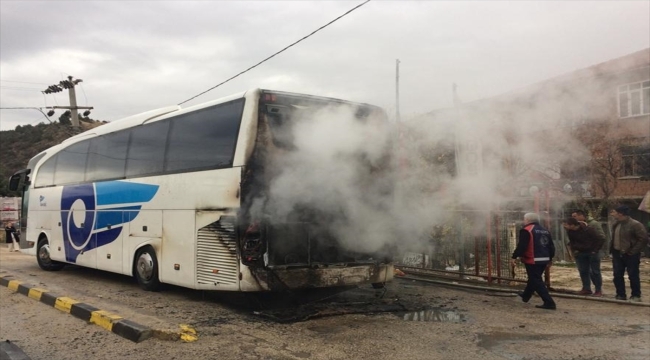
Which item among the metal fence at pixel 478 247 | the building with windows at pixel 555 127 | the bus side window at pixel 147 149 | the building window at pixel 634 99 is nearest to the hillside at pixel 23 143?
the bus side window at pixel 147 149

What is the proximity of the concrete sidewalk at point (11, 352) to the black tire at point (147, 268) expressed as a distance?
2.89 meters

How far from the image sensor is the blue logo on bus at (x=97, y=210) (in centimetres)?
848

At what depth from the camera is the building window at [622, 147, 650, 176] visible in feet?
31.9

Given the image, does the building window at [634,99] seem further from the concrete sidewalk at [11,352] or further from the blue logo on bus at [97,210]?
the concrete sidewalk at [11,352]

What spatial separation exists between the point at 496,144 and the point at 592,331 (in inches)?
128

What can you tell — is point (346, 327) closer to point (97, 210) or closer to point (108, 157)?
point (108, 157)

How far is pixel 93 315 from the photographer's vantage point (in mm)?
6043

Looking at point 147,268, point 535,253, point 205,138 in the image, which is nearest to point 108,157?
point 147,268

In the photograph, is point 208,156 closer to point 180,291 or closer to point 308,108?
point 308,108

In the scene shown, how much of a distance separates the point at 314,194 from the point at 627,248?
5.27m

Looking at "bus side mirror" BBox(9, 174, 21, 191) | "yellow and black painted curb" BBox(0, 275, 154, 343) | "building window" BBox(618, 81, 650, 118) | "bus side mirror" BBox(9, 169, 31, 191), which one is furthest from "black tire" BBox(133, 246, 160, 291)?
"building window" BBox(618, 81, 650, 118)

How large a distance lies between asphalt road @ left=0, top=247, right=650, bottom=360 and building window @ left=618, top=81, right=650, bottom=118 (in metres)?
2.95


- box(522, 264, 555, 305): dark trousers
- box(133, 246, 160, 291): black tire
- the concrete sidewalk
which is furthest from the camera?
box(133, 246, 160, 291): black tire

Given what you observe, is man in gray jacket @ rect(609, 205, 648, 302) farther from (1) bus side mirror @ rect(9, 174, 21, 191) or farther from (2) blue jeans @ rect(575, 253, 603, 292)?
(1) bus side mirror @ rect(9, 174, 21, 191)
